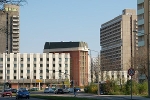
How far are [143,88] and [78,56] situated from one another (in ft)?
421

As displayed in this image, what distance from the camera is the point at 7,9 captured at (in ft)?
56.7

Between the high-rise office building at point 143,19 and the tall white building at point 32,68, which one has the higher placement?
the high-rise office building at point 143,19

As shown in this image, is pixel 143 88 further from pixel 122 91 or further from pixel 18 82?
pixel 18 82

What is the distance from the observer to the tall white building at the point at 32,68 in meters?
167

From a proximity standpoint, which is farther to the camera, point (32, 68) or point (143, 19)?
point (32, 68)

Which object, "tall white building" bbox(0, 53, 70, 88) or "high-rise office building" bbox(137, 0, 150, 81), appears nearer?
"high-rise office building" bbox(137, 0, 150, 81)

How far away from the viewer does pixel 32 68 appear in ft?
555

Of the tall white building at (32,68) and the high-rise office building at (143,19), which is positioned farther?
the tall white building at (32,68)

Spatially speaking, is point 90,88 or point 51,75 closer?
point 90,88

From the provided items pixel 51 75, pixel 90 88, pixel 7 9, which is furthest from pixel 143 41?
pixel 7 9

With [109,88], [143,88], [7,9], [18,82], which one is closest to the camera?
[7,9]

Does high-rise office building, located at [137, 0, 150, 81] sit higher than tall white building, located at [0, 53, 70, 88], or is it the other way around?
high-rise office building, located at [137, 0, 150, 81]

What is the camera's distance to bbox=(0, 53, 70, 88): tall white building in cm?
16662

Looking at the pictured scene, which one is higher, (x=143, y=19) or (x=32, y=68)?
(x=143, y=19)
